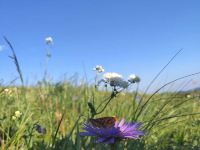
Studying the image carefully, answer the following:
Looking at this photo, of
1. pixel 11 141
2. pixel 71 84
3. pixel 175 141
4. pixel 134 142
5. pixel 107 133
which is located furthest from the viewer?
pixel 71 84

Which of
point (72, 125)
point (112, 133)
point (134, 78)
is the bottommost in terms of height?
point (112, 133)

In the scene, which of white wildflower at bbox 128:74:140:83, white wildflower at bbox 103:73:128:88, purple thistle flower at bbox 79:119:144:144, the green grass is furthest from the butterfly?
white wildflower at bbox 128:74:140:83

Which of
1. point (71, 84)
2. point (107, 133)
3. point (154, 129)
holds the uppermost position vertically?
point (71, 84)

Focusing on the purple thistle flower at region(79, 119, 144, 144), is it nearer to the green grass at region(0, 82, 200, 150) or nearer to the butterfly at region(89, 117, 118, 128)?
the butterfly at region(89, 117, 118, 128)

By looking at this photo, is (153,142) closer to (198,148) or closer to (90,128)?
(198,148)

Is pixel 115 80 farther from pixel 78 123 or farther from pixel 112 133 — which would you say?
pixel 112 133

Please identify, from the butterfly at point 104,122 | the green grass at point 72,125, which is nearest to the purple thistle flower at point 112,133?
the butterfly at point 104,122

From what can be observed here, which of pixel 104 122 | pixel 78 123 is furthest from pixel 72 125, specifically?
pixel 104 122

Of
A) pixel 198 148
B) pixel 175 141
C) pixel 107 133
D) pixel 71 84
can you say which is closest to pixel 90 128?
pixel 107 133

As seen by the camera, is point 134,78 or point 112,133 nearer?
point 112,133

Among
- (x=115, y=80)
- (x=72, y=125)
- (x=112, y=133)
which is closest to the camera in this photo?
(x=112, y=133)
